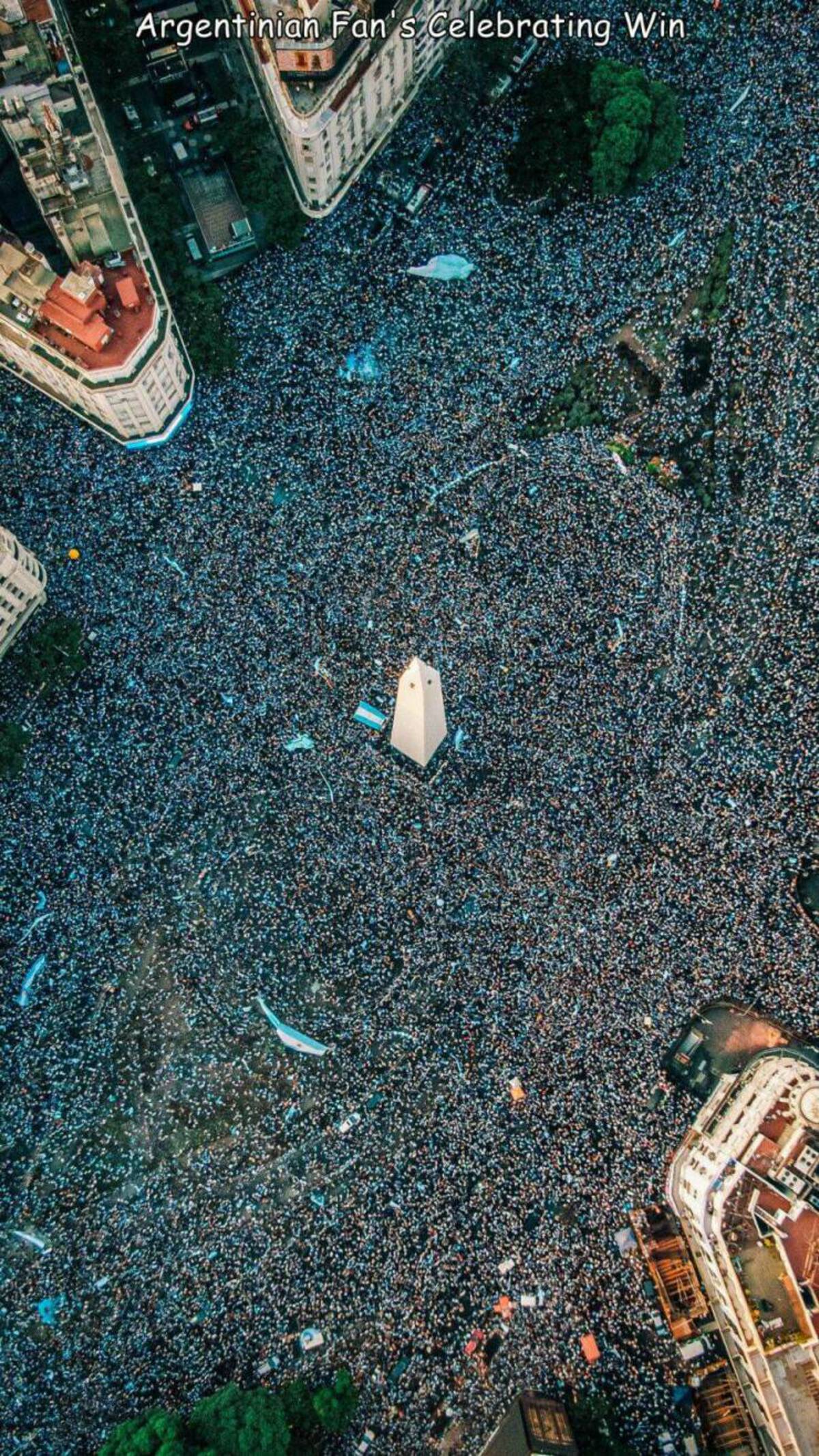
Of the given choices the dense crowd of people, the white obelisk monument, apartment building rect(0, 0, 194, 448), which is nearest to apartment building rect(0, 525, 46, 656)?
the dense crowd of people

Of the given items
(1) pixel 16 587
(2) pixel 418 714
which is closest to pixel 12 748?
(1) pixel 16 587

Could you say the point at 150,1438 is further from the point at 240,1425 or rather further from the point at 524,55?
the point at 524,55

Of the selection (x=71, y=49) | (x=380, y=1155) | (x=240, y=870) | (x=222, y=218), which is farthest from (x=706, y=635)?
(x=71, y=49)

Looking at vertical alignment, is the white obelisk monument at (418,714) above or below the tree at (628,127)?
below

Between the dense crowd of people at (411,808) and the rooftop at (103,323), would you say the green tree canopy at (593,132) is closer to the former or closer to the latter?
the dense crowd of people at (411,808)

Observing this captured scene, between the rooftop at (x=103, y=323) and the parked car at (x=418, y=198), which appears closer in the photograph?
the rooftop at (x=103, y=323)

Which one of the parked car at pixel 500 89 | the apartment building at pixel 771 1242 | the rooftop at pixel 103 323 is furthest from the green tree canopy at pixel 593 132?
the apartment building at pixel 771 1242
